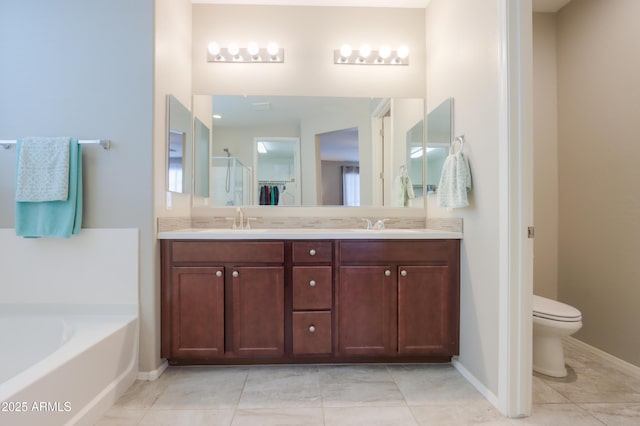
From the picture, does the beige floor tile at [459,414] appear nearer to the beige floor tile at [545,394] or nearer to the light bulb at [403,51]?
the beige floor tile at [545,394]

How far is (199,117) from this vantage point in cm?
252

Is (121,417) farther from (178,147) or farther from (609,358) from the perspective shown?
(609,358)

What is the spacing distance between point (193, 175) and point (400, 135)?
1.68 meters

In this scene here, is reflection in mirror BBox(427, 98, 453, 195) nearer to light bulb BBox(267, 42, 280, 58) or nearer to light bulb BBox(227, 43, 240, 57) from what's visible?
light bulb BBox(267, 42, 280, 58)

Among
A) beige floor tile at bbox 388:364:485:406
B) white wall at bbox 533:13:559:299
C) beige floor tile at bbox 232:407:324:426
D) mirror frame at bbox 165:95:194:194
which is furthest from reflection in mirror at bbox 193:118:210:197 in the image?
white wall at bbox 533:13:559:299

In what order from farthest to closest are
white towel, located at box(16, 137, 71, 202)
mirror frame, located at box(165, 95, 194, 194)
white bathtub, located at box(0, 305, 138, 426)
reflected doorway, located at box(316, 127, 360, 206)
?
reflected doorway, located at box(316, 127, 360, 206)
mirror frame, located at box(165, 95, 194, 194)
white towel, located at box(16, 137, 71, 202)
white bathtub, located at box(0, 305, 138, 426)

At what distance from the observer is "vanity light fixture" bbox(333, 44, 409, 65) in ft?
8.38

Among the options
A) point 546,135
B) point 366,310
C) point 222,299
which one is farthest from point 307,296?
point 546,135

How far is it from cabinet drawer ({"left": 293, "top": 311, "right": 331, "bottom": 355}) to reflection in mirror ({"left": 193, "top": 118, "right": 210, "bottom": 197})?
1.24 meters

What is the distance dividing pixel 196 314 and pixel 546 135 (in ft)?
9.56

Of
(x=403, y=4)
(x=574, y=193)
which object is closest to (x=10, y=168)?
(x=403, y=4)

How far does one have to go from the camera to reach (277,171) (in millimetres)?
2578

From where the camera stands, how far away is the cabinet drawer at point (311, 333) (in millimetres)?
1973

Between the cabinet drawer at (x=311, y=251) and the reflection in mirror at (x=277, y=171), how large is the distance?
670 millimetres
